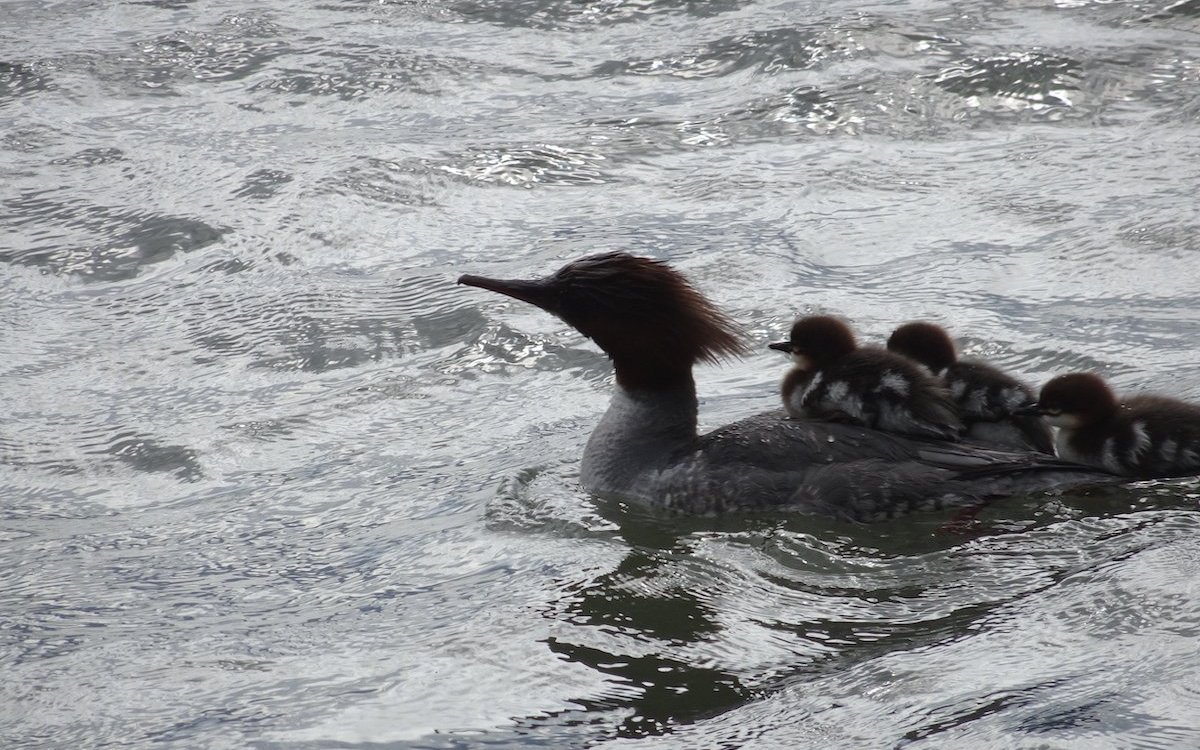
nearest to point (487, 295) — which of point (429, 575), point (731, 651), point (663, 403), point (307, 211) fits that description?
point (307, 211)

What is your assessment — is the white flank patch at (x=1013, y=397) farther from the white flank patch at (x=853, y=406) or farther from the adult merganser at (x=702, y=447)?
the white flank patch at (x=853, y=406)

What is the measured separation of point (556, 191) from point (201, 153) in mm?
2718

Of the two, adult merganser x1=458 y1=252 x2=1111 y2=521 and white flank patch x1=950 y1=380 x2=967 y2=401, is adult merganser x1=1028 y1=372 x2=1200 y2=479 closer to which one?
adult merganser x1=458 y1=252 x2=1111 y2=521

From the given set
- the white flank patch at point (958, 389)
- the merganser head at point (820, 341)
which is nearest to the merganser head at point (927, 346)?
the white flank patch at point (958, 389)

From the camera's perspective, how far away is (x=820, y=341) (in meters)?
6.49

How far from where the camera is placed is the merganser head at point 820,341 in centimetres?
647

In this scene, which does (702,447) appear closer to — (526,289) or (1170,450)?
(526,289)

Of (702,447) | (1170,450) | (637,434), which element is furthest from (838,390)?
(1170,450)

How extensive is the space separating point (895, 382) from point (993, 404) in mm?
457

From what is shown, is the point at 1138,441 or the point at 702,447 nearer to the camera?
the point at 1138,441

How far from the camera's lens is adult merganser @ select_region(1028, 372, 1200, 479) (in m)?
5.77

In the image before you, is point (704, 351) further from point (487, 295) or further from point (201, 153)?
point (201, 153)

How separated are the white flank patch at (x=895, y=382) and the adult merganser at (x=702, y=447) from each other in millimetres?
192

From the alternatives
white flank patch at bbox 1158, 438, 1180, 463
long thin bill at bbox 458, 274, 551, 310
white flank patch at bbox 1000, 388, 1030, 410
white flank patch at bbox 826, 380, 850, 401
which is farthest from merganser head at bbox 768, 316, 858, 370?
white flank patch at bbox 1158, 438, 1180, 463
